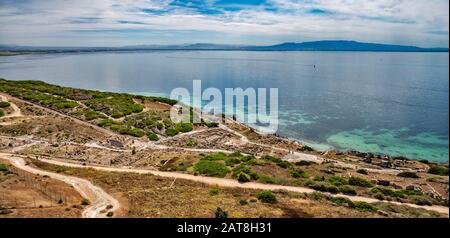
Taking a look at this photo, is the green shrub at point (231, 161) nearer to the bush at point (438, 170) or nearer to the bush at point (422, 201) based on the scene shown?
the bush at point (422, 201)

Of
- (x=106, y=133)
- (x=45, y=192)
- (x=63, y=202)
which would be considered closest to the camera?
(x=63, y=202)

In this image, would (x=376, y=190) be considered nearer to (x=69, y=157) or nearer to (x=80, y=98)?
(x=69, y=157)

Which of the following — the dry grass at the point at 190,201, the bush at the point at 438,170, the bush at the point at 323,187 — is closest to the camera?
the dry grass at the point at 190,201

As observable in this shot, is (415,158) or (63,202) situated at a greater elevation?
(63,202)

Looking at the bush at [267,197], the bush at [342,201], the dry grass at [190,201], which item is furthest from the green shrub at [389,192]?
the bush at [267,197]
